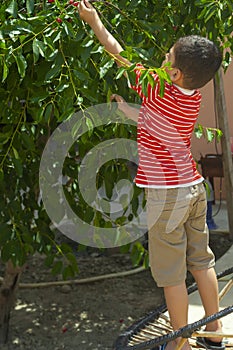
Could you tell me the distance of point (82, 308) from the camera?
4945 millimetres

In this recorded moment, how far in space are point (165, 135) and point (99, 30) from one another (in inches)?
18.2

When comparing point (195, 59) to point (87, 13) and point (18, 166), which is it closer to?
point (87, 13)

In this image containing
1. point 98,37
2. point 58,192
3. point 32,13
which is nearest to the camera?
point 98,37

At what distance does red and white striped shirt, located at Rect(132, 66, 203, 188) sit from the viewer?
299 centimetres

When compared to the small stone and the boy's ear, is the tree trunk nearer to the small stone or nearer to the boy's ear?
the small stone

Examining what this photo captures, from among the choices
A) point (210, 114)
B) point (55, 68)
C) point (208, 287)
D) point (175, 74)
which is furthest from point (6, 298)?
point (210, 114)

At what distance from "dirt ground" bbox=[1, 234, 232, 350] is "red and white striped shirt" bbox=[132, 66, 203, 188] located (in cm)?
163

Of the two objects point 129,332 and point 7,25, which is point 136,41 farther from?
point 129,332

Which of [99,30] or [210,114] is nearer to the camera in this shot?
[99,30]

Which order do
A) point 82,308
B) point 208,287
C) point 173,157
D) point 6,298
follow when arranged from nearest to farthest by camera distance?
point 173,157 → point 208,287 → point 6,298 → point 82,308

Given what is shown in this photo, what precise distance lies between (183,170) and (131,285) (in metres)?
2.39

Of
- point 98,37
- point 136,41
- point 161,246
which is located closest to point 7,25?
point 98,37

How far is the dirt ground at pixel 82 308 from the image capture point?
448 centimetres

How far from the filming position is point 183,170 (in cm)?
309
